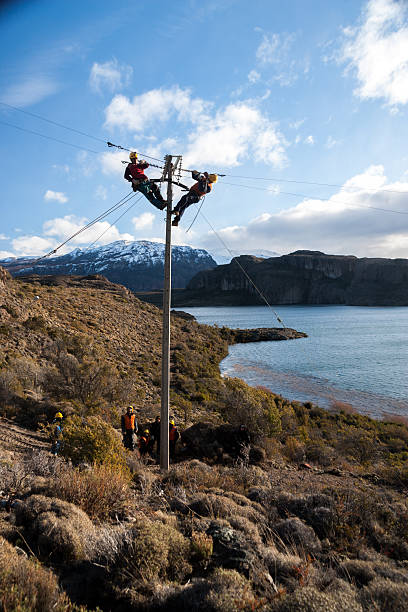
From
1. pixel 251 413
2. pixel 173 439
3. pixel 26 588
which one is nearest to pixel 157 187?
pixel 26 588

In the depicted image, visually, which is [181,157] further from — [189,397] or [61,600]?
[189,397]

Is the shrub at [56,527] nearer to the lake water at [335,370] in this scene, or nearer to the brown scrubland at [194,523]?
the brown scrubland at [194,523]

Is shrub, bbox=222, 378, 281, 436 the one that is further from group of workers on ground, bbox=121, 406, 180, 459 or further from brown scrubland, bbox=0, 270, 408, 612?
group of workers on ground, bbox=121, 406, 180, 459

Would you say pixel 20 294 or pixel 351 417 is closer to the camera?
pixel 351 417

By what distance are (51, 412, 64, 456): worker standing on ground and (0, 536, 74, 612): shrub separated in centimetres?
501

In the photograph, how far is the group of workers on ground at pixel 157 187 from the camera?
292 inches

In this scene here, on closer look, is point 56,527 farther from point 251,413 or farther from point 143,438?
point 251,413

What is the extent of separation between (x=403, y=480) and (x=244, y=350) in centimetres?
4347

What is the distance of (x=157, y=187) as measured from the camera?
7.74m

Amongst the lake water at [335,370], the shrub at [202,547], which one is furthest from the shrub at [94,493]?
the lake water at [335,370]

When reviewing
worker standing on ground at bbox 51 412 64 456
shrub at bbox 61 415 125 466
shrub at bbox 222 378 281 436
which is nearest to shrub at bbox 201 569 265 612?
shrub at bbox 61 415 125 466

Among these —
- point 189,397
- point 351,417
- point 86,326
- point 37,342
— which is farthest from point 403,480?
point 86,326

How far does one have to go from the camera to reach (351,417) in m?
20.5

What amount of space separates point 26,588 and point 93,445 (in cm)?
443
